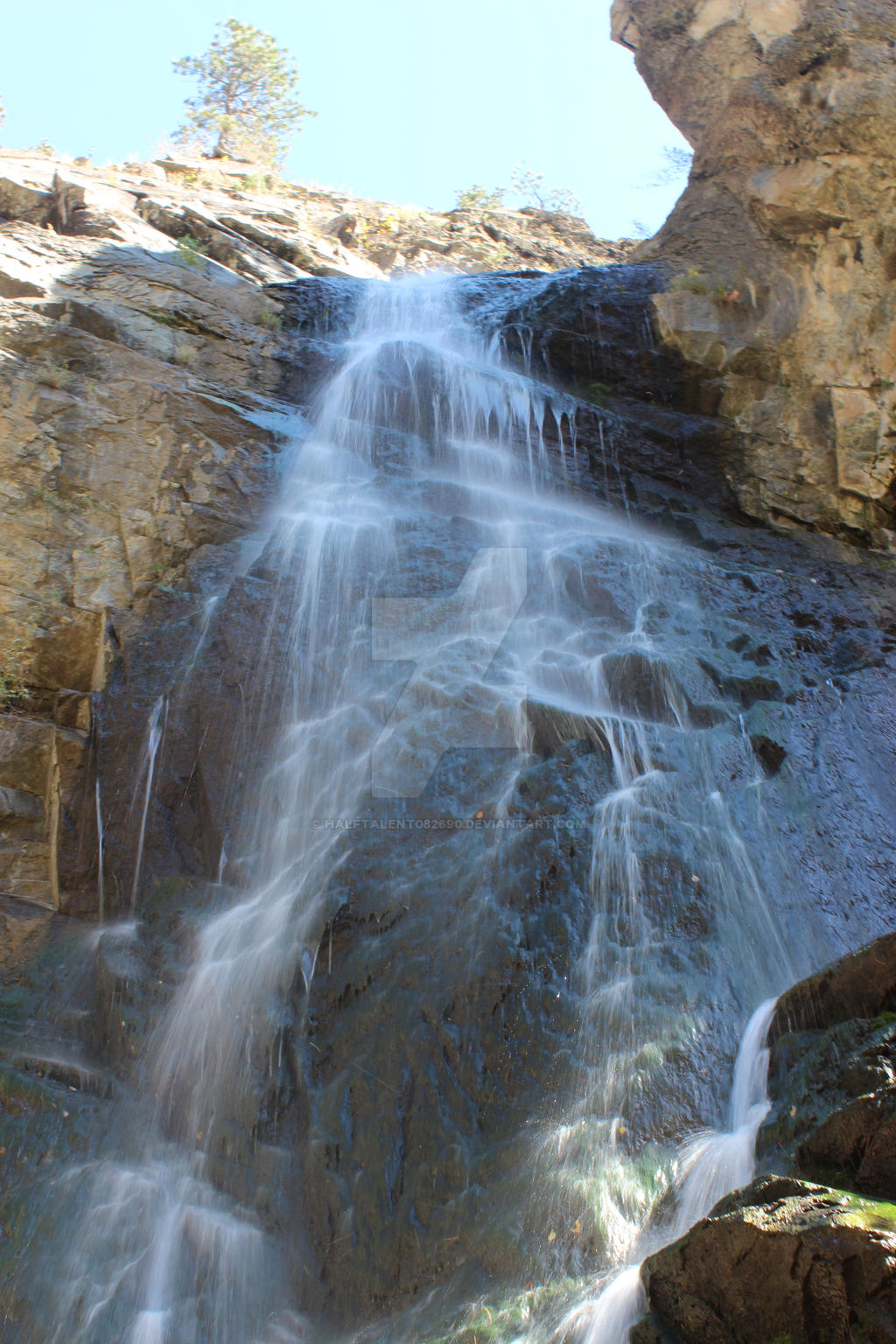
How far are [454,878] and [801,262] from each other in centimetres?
845

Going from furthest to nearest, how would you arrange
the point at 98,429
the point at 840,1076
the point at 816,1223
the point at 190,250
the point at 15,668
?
the point at 190,250, the point at 98,429, the point at 15,668, the point at 840,1076, the point at 816,1223

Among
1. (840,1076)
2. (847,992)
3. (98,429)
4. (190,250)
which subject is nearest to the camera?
(840,1076)

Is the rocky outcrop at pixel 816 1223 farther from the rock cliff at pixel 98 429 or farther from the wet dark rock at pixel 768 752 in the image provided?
the rock cliff at pixel 98 429

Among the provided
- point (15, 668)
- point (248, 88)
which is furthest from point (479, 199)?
point (15, 668)

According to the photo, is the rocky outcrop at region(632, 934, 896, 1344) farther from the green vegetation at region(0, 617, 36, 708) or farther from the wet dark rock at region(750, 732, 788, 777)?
the green vegetation at region(0, 617, 36, 708)

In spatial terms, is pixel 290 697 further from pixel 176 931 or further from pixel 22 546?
pixel 22 546

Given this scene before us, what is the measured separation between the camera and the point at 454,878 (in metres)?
5.66

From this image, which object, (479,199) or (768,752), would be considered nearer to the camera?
(768,752)

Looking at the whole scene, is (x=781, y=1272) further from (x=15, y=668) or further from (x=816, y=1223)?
(x=15, y=668)

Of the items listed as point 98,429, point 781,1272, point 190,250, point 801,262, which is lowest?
point 781,1272

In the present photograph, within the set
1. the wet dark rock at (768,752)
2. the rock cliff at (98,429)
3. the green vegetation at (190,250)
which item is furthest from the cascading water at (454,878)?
the green vegetation at (190,250)

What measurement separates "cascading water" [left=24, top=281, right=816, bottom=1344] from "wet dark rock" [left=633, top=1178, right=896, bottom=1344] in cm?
42

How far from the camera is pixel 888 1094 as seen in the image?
3.36 m

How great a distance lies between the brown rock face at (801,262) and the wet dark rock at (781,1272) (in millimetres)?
8287
